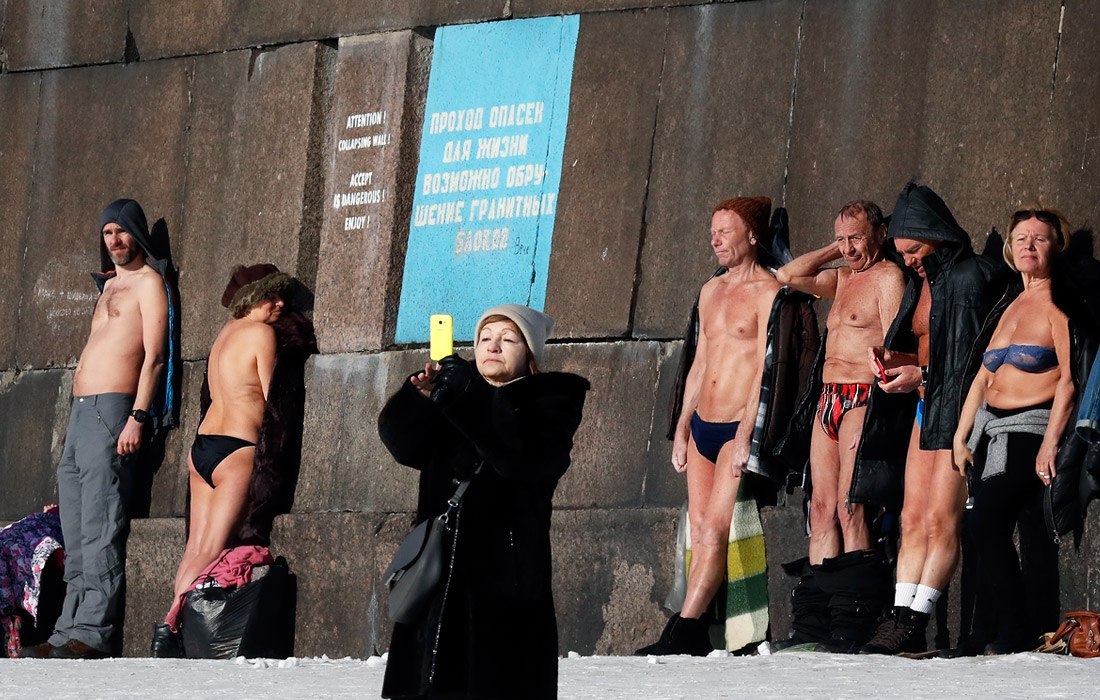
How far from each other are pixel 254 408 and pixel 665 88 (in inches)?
110

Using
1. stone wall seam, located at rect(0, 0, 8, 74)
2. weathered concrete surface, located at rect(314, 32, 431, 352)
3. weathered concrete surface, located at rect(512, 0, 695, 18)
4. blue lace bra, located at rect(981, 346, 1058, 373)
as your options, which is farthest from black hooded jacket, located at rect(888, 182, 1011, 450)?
stone wall seam, located at rect(0, 0, 8, 74)

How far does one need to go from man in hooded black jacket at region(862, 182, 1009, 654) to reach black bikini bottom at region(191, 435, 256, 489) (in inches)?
152

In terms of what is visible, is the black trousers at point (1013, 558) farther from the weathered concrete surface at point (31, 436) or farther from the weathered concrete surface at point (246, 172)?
the weathered concrete surface at point (31, 436)

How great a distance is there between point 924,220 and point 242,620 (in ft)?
13.3

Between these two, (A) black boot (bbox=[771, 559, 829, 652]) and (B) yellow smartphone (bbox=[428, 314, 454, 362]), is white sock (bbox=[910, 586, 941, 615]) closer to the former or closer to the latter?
(A) black boot (bbox=[771, 559, 829, 652])

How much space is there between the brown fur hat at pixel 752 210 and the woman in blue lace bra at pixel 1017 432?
1.35m

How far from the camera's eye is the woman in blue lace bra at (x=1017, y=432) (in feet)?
29.2

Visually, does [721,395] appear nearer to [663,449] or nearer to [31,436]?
[663,449]

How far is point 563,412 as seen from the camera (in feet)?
20.5

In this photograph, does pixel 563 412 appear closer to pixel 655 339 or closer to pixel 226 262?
pixel 655 339

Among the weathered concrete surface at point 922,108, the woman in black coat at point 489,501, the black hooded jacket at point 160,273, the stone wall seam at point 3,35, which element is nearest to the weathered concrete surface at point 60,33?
the stone wall seam at point 3,35

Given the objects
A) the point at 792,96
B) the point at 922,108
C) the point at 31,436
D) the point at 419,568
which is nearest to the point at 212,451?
the point at 31,436

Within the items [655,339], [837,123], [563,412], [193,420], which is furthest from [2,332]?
[563,412]

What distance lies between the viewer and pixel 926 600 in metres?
9.12
